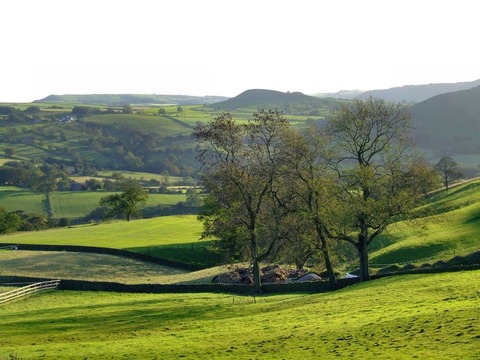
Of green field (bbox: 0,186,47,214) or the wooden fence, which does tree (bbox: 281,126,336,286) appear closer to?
Result: the wooden fence

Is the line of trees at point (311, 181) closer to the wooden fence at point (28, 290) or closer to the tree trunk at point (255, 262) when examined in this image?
the tree trunk at point (255, 262)

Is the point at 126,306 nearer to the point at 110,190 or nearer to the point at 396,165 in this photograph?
the point at 396,165

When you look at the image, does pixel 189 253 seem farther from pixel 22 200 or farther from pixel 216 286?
pixel 22 200

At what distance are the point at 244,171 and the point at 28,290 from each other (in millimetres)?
26836

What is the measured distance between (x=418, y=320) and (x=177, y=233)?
89228 millimetres

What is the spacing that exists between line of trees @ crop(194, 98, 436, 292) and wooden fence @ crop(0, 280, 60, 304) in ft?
67.6

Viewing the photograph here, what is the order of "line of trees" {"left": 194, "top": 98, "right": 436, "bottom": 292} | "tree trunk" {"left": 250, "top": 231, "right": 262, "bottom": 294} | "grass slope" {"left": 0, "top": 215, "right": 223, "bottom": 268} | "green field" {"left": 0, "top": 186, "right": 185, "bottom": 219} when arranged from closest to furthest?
1. "line of trees" {"left": 194, "top": 98, "right": 436, "bottom": 292}
2. "tree trunk" {"left": 250, "top": 231, "right": 262, "bottom": 294}
3. "grass slope" {"left": 0, "top": 215, "right": 223, "bottom": 268}
4. "green field" {"left": 0, "top": 186, "right": 185, "bottom": 219}

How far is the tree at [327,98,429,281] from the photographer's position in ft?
182

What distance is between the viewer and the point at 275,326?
3541 centimetres

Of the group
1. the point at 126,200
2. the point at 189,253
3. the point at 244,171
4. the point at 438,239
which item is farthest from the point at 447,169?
the point at 244,171

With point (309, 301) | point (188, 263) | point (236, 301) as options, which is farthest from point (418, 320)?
point (188, 263)

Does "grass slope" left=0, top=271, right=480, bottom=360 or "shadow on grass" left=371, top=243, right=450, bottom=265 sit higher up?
"grass slope" left=0, top=271, right=480, bottom=360

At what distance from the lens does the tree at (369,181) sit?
5547cm

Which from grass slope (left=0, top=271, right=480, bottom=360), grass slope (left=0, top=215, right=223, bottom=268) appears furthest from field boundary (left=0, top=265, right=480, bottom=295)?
grass slope (left=0, top=215, right=223, bottom=268)
